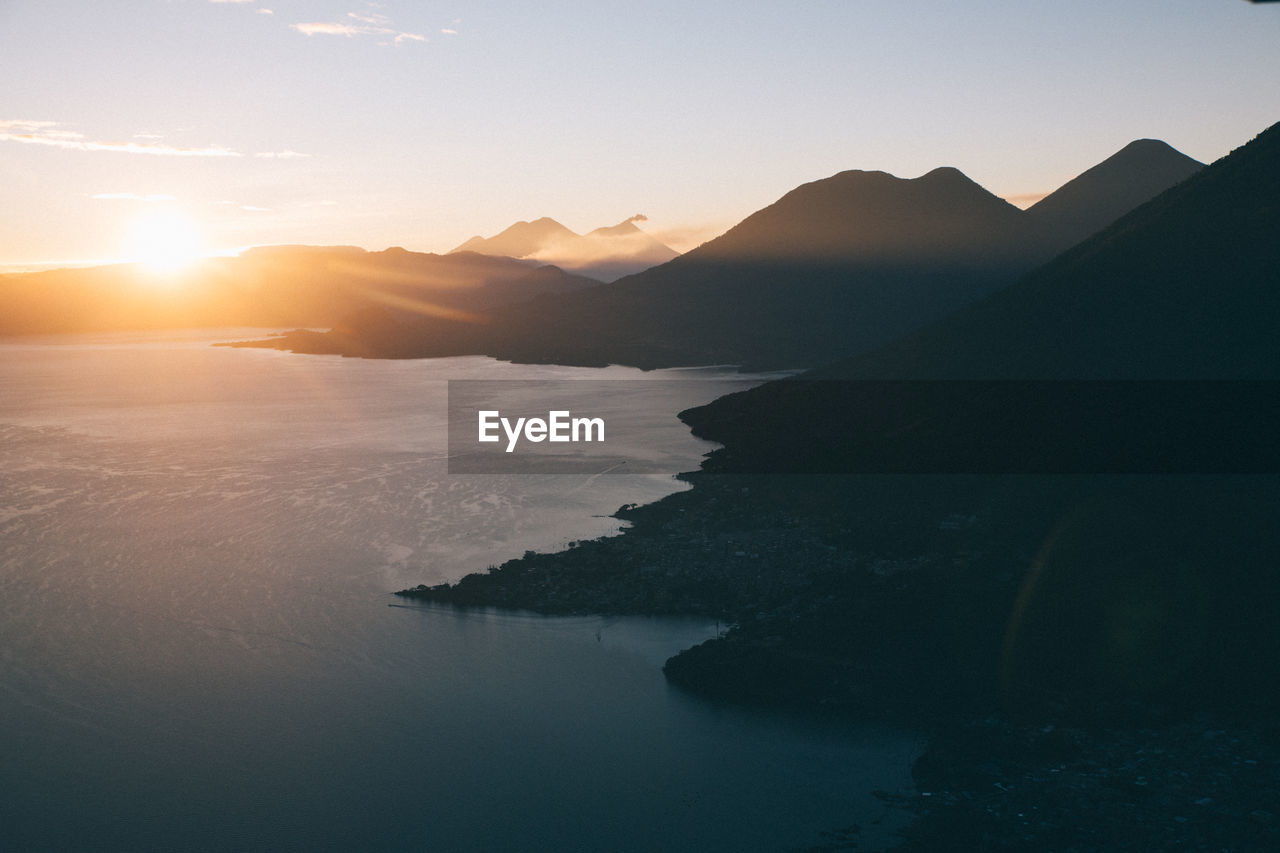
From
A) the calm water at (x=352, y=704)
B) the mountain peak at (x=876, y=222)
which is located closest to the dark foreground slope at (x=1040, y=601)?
the calm water at (x=352, y=704)

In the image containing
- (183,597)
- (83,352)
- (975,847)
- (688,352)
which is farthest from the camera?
(83,352)

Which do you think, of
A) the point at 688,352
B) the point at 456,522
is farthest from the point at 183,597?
the point at 688,352

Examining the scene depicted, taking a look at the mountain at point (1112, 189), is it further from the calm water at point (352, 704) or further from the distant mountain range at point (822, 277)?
the calm water at point (352, 704)

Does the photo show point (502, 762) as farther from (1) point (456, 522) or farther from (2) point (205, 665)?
(1) point (456, 522)

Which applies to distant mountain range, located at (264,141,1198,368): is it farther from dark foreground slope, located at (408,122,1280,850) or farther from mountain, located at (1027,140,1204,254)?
dark foreground slope, located at (408,122,1280,850)

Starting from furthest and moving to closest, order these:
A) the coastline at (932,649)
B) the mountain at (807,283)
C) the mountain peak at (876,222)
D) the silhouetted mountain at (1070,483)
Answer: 1. the mountain peak at (876,222)
2. the mountain at (807,283)
3. the silhouetted mountain at (1070,483)
4. the coastline at (932,649)

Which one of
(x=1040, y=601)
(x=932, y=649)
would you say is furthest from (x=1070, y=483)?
(x=932, y=649)
